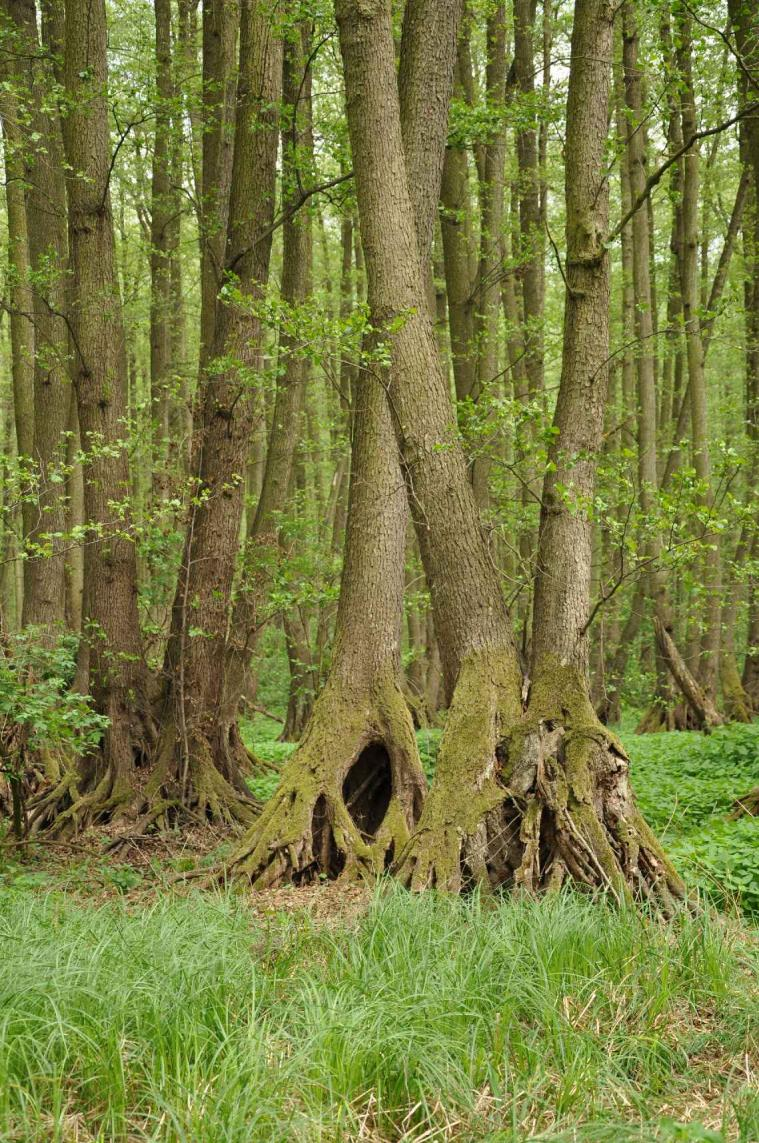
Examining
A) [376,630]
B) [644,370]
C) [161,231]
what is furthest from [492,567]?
[161,231]

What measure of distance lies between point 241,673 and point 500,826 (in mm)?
4829

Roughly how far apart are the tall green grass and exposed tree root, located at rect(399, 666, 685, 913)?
0.79 m

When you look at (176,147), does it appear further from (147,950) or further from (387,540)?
(147,950)

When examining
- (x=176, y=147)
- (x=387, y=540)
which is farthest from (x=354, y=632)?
(x=176, y=147)

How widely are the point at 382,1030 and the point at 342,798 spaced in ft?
11.3

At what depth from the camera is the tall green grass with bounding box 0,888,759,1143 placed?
9.39 ft

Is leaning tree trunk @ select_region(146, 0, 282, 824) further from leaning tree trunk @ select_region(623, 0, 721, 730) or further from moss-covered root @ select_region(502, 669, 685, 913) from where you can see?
leaning tree trunk @ select_region(623, 0, 721, 730)

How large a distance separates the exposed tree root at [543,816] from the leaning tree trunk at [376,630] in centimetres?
104

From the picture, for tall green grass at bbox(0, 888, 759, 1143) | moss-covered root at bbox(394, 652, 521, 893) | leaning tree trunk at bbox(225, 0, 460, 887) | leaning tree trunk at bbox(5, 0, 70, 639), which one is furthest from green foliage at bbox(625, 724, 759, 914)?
leaning tree trunk at bbox(5, 0, 70, 639)

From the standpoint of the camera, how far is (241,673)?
9.94 metres

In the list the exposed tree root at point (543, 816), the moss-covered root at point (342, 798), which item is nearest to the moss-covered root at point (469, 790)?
A: the exposed tree root at point (543, 816)

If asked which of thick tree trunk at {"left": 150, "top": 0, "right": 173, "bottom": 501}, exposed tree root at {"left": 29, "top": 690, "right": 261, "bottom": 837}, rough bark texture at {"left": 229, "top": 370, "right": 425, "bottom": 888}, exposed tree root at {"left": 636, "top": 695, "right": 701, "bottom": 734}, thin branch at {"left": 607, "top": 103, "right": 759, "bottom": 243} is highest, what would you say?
thick tree trunk at {"left": 150, "top": 0, "right": 173, "bottom": 501}

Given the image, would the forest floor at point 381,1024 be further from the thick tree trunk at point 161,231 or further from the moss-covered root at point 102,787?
the thick tree trunk at point 161,231

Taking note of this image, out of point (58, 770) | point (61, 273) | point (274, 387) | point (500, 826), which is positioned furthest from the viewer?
point (58, 770)
